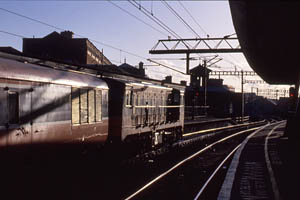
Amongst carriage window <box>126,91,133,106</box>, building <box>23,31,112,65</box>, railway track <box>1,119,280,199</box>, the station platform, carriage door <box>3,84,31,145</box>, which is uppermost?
building <box>23,31,112,65</box>

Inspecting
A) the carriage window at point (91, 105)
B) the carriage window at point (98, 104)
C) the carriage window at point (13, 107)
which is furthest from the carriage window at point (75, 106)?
the carriage window at point (13, 107)

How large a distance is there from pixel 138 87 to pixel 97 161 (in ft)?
13.9

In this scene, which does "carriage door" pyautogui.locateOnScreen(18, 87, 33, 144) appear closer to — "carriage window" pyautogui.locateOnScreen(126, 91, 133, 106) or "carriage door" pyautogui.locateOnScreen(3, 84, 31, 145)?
"carriage door" pyautogui.locateOnScreen(3, 84, 31, 145)

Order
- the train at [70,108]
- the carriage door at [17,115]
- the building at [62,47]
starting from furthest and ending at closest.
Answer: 1. the building at [62,47]
2. the train at [70,108]
3. the carriage door at [17,115]

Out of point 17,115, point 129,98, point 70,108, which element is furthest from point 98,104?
point 17,115

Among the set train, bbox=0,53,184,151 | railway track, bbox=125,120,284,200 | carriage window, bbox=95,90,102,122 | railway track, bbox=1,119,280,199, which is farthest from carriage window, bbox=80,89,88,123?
railway track, bbox=125,120,284,200

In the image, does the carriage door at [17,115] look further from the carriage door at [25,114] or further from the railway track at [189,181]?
the railway track at [189,181]

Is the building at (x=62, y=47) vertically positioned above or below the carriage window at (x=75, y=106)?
above

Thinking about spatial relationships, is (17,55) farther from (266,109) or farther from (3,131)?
(266,109)

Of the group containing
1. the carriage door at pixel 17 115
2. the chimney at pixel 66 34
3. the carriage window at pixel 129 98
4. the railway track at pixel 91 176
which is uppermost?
the chimney at pixel 66 34

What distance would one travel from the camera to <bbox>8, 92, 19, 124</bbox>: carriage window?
7832 mm

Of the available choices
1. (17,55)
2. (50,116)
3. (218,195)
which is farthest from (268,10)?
(17,55)

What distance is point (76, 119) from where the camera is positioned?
10.8 m

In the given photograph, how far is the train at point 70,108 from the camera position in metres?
8.01
